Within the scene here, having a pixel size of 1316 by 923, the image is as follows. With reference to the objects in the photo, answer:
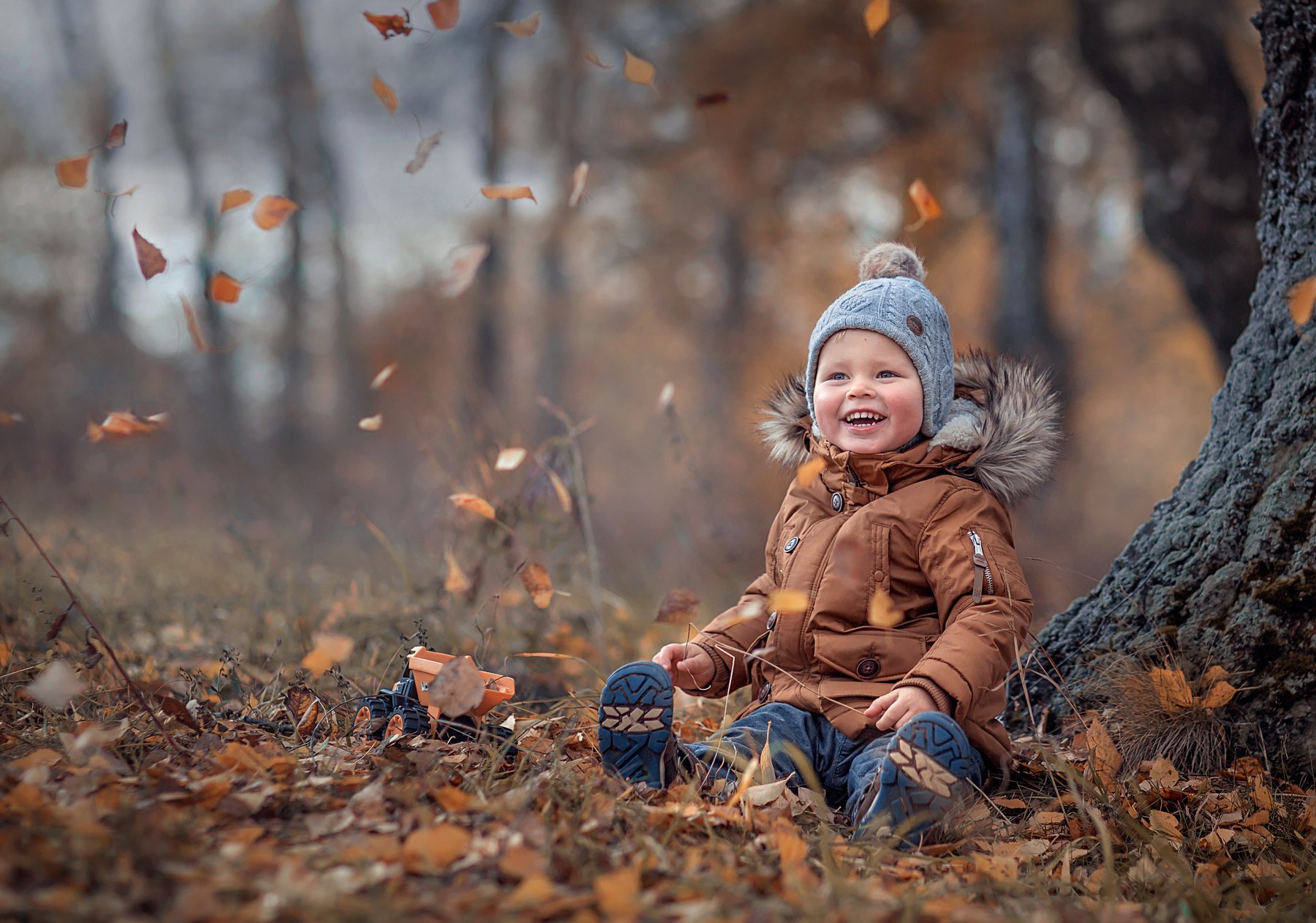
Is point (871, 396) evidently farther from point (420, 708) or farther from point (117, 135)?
point (117, 135)

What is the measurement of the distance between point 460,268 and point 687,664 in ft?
4.18

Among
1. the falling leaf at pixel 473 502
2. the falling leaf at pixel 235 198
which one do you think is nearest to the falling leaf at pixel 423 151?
the falling leaf at pixel 235 198

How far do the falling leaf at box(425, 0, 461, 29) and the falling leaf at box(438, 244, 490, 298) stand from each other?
58cm

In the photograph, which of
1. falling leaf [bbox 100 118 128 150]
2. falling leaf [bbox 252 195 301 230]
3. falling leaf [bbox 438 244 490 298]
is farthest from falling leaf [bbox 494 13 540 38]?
falling leaf [bbox 100 118 128 150]

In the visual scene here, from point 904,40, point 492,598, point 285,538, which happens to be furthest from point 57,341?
point 492,598

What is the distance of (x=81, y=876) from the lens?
135 cm

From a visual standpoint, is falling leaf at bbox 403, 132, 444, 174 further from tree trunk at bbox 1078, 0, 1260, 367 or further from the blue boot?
tree trunk at bbox 1078, 0, 1260, 367

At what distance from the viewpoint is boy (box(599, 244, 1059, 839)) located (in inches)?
80.0

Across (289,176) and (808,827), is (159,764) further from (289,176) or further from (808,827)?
(289,176)

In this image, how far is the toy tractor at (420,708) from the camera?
218cm

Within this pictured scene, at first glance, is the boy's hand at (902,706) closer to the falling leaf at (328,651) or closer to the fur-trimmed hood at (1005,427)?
the fur-trimmed hood at (1005,427)

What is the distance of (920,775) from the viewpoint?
71.9 inches

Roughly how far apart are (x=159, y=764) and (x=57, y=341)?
10.9 metres

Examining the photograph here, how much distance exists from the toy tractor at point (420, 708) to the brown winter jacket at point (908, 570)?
0.58 m
